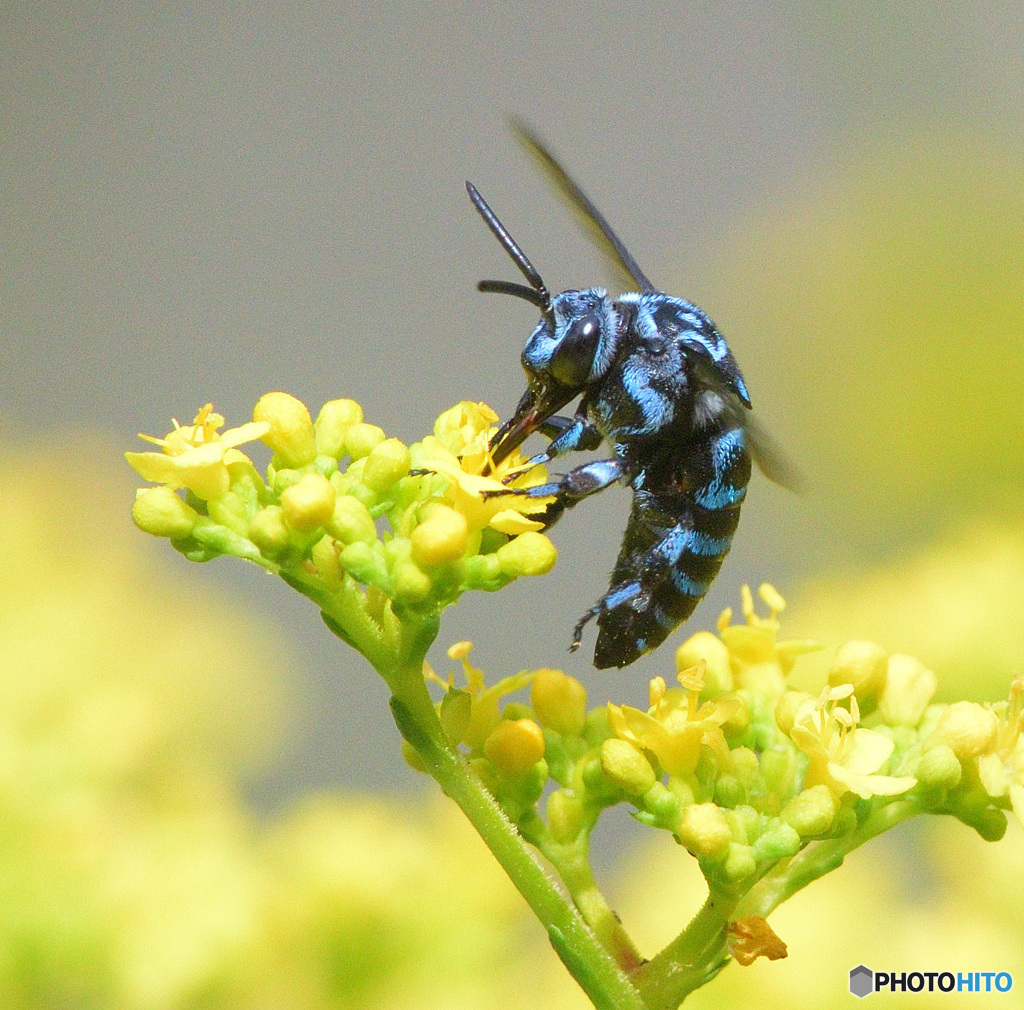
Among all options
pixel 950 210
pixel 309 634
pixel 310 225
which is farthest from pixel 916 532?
pixel 310 225

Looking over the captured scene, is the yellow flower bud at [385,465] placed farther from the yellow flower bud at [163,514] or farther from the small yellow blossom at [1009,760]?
the small yellow blossom at [1009,760]

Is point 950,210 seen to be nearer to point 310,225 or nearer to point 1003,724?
point 1003,724

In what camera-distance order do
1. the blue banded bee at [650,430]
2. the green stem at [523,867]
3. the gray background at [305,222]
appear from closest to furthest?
the green stem at [523,867] < the blue banded bee at [650,430] < the gray background at [305,222]

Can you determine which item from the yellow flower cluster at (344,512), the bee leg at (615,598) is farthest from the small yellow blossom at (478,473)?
the bee leg at (615,598)

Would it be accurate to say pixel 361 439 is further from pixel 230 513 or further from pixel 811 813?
pixel 811 813

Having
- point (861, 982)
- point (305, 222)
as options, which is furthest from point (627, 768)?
point (305, 222)

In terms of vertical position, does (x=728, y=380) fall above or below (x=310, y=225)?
below

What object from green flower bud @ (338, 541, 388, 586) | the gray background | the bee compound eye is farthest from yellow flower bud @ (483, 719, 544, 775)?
the gray background
